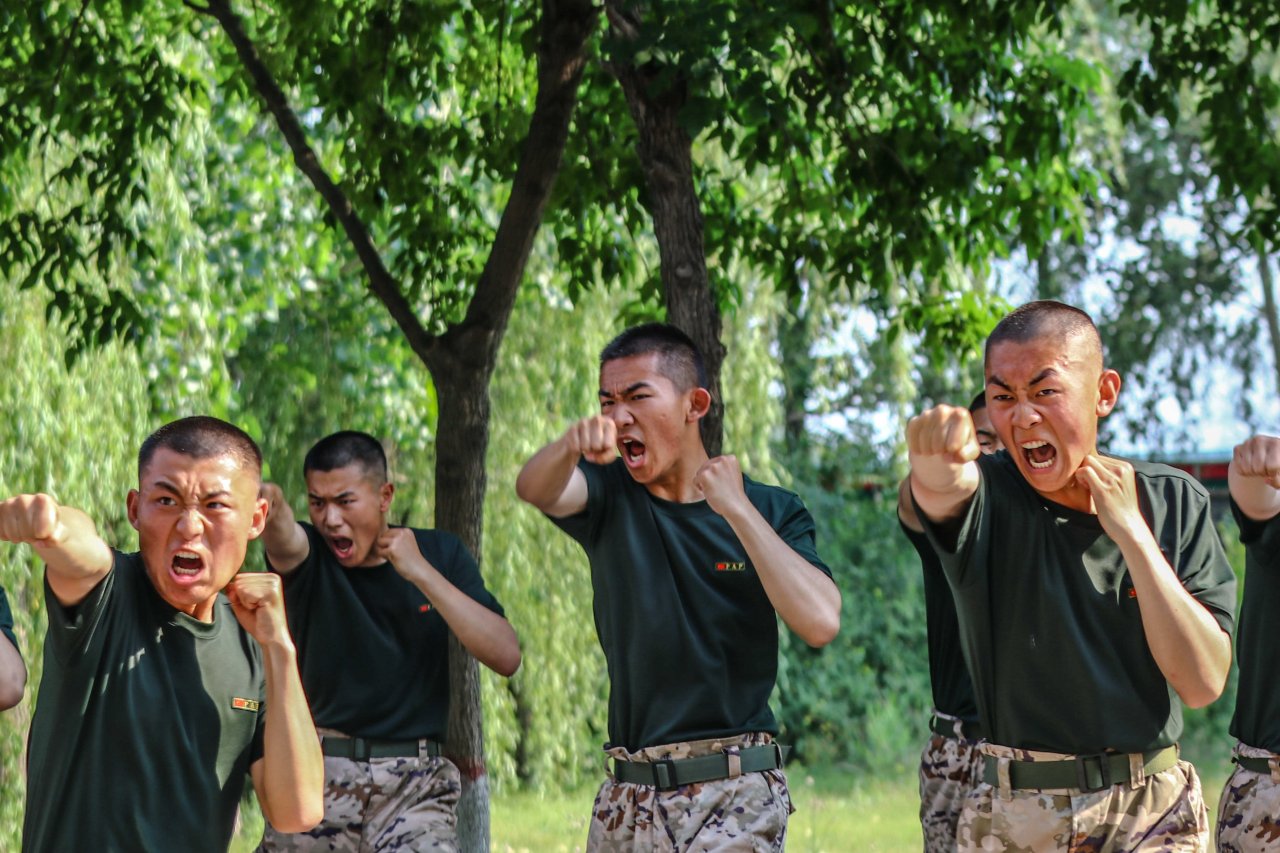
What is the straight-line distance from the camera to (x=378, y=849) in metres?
4.58

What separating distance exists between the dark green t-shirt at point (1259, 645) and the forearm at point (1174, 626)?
3.43 ft

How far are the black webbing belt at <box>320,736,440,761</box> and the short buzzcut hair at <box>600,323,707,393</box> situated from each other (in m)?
1.59

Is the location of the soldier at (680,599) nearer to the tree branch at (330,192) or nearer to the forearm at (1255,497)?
the forearm at (1255,497)

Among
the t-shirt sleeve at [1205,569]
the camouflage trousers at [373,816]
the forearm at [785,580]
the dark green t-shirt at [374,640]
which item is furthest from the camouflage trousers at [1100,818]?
the camouflage trousers at [373,816]

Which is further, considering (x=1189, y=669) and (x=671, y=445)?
(x=671, y=445)

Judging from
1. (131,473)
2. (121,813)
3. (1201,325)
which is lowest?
(121,813)

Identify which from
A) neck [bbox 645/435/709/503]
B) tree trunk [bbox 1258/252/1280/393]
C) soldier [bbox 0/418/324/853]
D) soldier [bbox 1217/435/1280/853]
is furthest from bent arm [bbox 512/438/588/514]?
tree trunk [bbox 1258/252/1280/393]

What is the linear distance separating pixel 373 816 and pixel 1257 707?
2839 millimetres

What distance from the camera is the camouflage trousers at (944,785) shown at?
4.95 metres

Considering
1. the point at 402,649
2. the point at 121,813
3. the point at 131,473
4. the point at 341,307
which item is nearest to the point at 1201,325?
the point at 341,307

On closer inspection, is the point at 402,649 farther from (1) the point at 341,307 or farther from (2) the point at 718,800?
(1) the point at 341,307

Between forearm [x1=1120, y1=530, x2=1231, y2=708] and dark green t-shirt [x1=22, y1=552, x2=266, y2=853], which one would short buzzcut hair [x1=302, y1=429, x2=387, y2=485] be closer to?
dark green t-shirt [x1=22, y1=552, x2=266, y2=853]

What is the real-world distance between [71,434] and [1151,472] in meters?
6.47

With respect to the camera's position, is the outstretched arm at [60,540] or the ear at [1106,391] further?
the ear at [1106,391]
